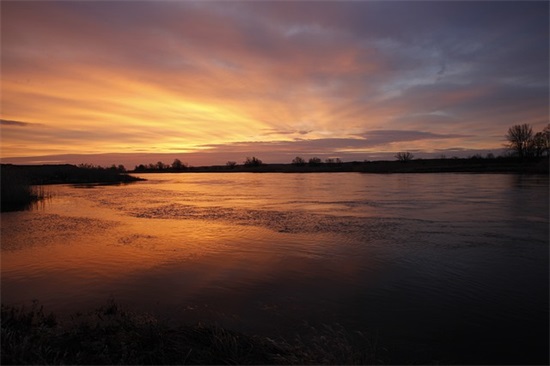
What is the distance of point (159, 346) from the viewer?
4.13m

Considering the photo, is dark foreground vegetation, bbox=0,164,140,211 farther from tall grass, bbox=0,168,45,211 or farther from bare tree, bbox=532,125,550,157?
bare tree, bbox=532,125,550,157

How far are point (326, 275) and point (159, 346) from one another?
4.37 meters

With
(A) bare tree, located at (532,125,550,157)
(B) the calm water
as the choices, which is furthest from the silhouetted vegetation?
(B) the calm water

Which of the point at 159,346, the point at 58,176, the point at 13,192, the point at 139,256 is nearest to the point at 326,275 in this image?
the point at 159,346

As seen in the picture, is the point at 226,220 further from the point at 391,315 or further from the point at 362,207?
the point at 391,315

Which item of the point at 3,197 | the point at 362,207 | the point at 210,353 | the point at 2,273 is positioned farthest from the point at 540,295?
the point at 3,197

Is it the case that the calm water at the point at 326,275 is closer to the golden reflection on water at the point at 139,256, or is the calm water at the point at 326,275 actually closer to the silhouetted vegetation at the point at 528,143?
the golden reflection on water at the point at 139,256

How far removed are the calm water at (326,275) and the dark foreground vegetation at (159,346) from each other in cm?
54

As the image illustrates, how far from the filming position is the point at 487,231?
1197 cm

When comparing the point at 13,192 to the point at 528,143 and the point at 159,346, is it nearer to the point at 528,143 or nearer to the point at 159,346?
the point at 159,346

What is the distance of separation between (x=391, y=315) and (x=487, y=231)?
27.0 ft

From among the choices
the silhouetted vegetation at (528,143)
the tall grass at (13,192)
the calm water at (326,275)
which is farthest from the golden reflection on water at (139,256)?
the silhouetted vegetation at (528,143)

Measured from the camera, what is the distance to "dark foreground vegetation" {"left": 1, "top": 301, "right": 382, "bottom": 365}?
3.89 meters

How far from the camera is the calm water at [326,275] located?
5.23 meters
